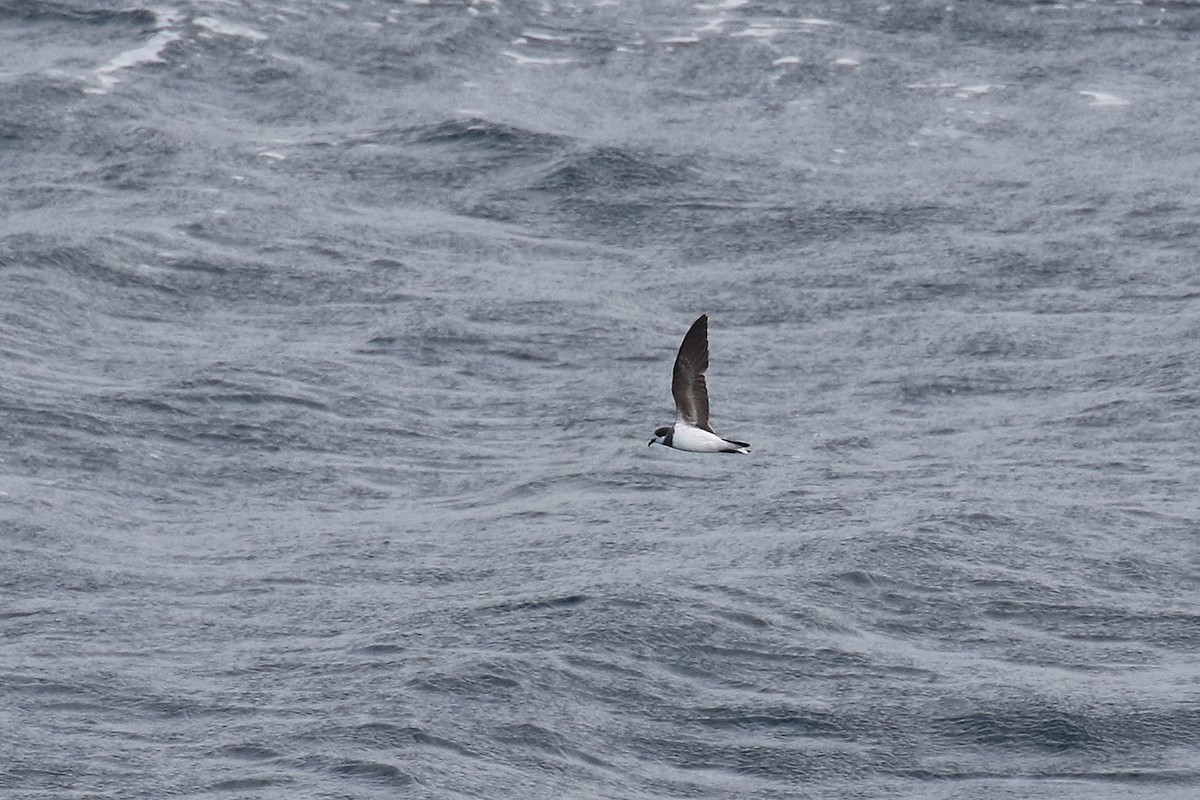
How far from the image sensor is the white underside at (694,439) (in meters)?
27.9

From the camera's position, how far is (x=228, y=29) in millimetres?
47750

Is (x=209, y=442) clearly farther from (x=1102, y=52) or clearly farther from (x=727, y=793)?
(x=1102, y=52)

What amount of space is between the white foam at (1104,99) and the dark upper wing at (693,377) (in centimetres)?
1962

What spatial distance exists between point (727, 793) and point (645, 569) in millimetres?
5754

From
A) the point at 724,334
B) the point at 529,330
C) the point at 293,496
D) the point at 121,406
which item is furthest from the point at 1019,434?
the point at 121,406

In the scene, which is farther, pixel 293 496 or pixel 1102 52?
pixel 1102 52

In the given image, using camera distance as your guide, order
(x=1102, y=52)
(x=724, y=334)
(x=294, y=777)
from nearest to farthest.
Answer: (x=294, y=777), (x=724, y=334), (x=1102, y=52)

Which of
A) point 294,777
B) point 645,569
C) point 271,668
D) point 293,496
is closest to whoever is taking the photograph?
point 294,777

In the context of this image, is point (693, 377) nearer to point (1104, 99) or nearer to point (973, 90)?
point (973, 90)

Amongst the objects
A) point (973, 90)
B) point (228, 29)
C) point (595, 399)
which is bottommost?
point (595, 399)

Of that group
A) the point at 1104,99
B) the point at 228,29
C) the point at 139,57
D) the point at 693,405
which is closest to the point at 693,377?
the point at 693,405

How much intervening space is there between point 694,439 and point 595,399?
8.66 metres

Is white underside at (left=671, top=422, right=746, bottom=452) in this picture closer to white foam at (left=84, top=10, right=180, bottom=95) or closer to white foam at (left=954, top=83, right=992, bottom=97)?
white foam at (left=954, top=83, right=992, bottom=97)

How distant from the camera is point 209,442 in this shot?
116 ft
